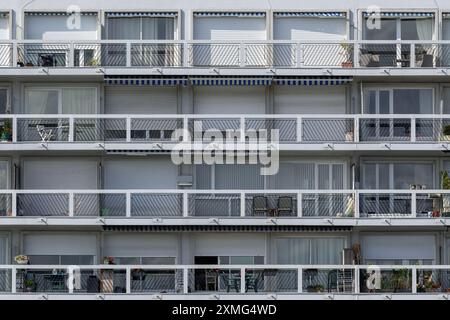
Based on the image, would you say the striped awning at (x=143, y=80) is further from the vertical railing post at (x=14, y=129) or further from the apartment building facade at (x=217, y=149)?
the vertical railing post at (x=14, y=129)

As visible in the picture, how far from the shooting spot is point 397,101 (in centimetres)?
3878

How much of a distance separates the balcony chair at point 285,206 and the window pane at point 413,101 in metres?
4.65

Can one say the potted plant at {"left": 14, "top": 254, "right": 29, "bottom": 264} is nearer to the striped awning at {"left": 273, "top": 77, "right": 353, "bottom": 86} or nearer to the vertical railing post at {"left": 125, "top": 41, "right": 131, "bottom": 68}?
the vertical railing post at {"left": 125, "top": 41, "right": 131, "bottom": 68}

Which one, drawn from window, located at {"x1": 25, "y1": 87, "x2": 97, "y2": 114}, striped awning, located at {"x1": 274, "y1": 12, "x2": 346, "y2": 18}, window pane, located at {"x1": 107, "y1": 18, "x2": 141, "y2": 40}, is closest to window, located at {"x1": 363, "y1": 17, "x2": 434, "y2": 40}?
striped awning, located at {"x1": 274, "y1": 12, "x2": 346, "y2": 18}

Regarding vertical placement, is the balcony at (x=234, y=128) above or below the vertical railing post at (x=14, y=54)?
below

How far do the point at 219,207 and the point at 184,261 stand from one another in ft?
6.67

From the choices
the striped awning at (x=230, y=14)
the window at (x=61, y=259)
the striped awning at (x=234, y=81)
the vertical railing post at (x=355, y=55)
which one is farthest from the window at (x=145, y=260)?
the vertical railing post at (x=355, y=55)

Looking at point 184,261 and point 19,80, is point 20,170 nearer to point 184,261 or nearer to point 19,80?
point 19,80

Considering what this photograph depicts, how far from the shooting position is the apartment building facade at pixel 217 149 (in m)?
36.8

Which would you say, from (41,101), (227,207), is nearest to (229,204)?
(227,207)

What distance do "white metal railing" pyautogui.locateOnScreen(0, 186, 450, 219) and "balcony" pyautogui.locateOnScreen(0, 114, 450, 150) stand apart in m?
1.67

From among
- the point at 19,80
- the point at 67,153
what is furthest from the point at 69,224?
the point at 19,80

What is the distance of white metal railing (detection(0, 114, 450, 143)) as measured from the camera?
3753cm

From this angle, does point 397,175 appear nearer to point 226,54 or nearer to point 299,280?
point 299,280
